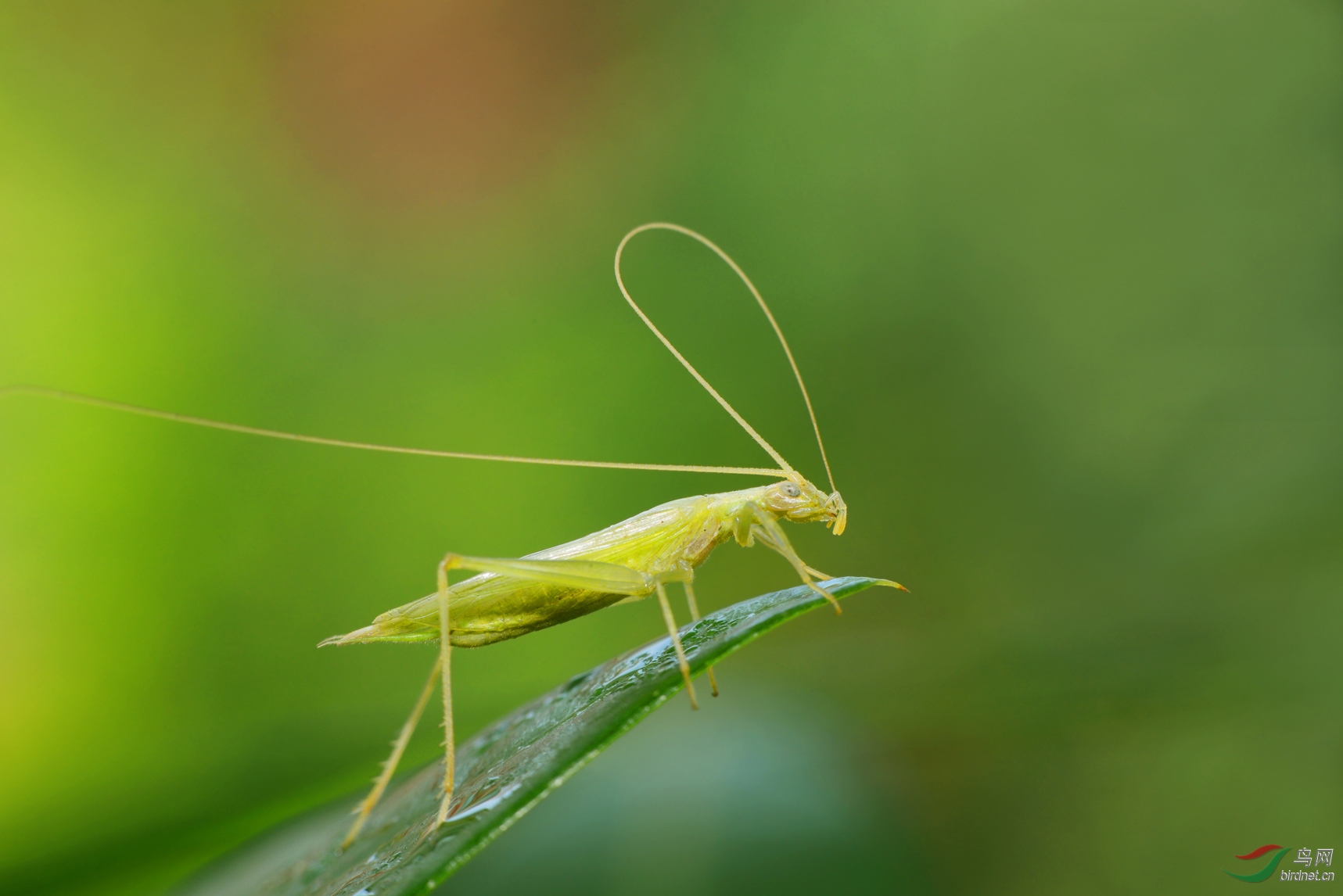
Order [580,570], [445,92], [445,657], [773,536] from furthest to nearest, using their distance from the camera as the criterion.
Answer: [445,92] → [773,536] → [580,570] → [445,657]

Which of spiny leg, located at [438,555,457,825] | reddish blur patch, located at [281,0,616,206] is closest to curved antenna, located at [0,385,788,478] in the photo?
spiny leg, located at [438,555,457,825]

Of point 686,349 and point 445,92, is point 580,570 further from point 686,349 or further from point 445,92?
point 445,92

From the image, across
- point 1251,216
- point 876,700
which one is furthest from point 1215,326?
point 876,700

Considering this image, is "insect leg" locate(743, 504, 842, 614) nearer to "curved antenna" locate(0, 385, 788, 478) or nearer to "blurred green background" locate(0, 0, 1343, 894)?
"curved antenna" locate(0, 385, 788, 478)

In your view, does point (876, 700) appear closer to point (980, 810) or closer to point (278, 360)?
point (980, 810)

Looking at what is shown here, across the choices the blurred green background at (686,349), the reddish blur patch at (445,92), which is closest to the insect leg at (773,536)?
the blurred green background at (686,349)

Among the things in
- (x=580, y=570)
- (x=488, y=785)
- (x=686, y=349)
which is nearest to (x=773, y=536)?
(x=580, y=570)
